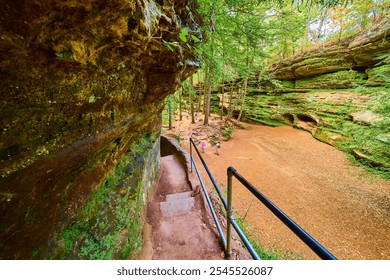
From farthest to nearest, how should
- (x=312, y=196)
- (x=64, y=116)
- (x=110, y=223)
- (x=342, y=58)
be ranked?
(x=342, y=58) → (x=312, y=196) → (x=110, y=223) → (x=64, y=116)

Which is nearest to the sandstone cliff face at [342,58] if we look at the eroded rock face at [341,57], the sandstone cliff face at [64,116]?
the eroded rock face at [341,57]

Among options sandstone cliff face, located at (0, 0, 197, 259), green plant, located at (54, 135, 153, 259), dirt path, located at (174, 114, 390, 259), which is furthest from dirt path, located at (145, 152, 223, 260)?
dirt path, located at (174, 114, 390, 259)

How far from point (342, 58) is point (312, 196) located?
31.6 ft

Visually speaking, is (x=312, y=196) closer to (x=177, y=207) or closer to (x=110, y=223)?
(x=177, y=207)

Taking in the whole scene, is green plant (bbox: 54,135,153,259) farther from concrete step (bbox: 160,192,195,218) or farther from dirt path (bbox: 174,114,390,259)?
dirt path (bbox: 174,114,390,259)

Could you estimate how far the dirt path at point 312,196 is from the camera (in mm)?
3805

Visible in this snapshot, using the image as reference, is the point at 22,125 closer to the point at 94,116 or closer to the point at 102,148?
the point at 94,116

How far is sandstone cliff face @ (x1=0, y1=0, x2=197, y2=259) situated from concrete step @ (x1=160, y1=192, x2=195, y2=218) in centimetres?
109

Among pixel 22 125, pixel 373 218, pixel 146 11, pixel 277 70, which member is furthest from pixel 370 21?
pixel 22 125

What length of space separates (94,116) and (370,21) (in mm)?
14948

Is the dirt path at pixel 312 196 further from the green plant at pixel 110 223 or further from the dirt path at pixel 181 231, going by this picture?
the green plant at pixel 110 223

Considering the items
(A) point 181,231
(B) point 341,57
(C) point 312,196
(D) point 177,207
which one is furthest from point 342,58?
(A) point 181,231

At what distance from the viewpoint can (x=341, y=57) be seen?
9805 mm

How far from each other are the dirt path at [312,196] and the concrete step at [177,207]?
79.9 inches
